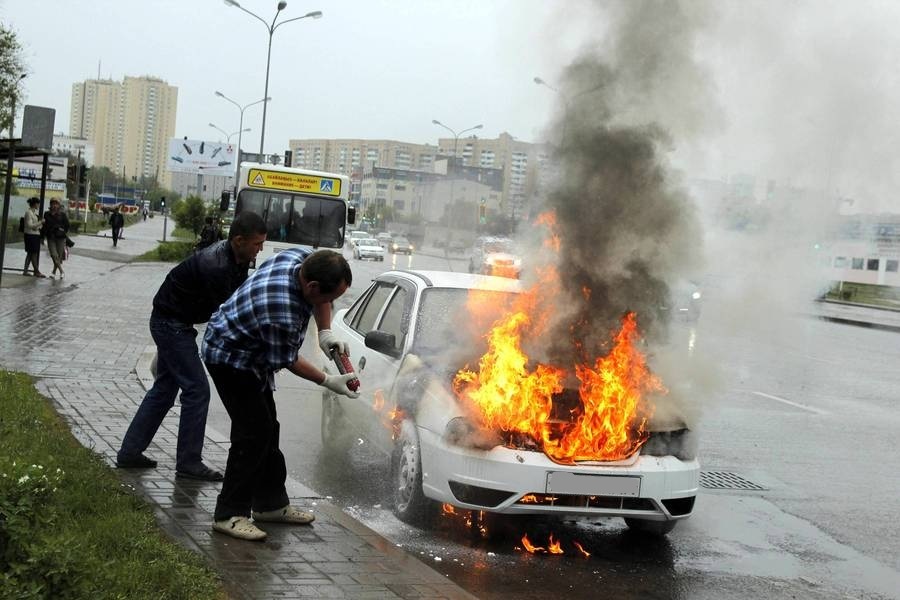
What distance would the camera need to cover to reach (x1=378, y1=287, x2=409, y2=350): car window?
7199 mm

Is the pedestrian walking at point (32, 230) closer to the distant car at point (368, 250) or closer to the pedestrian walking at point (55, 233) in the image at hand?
the pedestrian walking at point (55, 233)

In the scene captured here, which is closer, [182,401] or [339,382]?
[339,382]

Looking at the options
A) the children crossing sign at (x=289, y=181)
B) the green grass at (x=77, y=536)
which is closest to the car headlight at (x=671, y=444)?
the green grass at (x=77, y=536)

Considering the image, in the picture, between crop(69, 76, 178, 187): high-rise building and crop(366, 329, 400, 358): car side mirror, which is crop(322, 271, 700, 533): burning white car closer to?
crop(366, 329, 400, 358): car side mirror

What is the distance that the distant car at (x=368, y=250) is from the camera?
56.2 meters

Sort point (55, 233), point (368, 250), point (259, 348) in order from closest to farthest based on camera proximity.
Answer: point (259, 348), point (55, 233), point (368, 250)

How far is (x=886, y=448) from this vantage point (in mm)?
10242

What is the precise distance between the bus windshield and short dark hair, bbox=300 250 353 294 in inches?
850

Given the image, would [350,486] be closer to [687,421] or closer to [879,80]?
[687,421]

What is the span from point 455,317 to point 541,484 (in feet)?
5.90

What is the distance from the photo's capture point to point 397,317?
7449 millimetres

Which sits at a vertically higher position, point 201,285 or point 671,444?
point 201,285

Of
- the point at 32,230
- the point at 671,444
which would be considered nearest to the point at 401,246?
the point at 32,230

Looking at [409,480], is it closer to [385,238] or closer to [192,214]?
[192,214]
